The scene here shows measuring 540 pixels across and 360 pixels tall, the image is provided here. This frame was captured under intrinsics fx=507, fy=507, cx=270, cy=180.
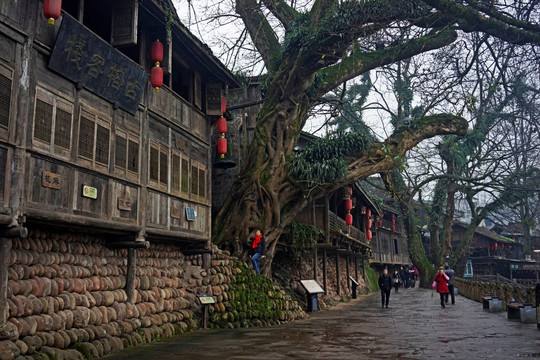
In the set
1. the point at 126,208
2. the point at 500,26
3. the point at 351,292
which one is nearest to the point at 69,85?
the point at 126,208

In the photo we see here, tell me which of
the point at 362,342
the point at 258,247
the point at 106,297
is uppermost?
the point at 258,247

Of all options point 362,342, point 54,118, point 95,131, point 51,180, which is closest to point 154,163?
point 95,131

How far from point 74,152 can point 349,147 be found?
35.7 ft

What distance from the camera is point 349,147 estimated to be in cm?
1767

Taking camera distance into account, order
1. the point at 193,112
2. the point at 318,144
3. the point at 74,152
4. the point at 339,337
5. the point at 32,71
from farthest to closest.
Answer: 1. the point at 318,144
2. the point at 193,112
3. the point at 339,337
4. the point at 74,152
5. the point at 32,71

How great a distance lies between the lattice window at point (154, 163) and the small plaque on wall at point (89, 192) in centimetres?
215

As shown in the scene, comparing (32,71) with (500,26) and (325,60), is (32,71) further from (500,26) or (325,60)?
(325,60)

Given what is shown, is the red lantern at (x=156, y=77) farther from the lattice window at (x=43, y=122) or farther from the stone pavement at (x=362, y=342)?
the stone pavement at (x=362, y=342)

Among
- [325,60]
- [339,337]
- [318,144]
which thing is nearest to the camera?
[339,337]

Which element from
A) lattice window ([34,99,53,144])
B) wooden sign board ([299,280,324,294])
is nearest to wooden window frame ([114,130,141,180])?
lattice window ([34,99,53,144])

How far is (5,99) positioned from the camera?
24.0 ft

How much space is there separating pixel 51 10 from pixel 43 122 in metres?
1.72

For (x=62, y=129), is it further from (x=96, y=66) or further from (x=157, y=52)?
(x=157, y=52)

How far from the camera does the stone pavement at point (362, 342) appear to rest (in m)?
8.34
